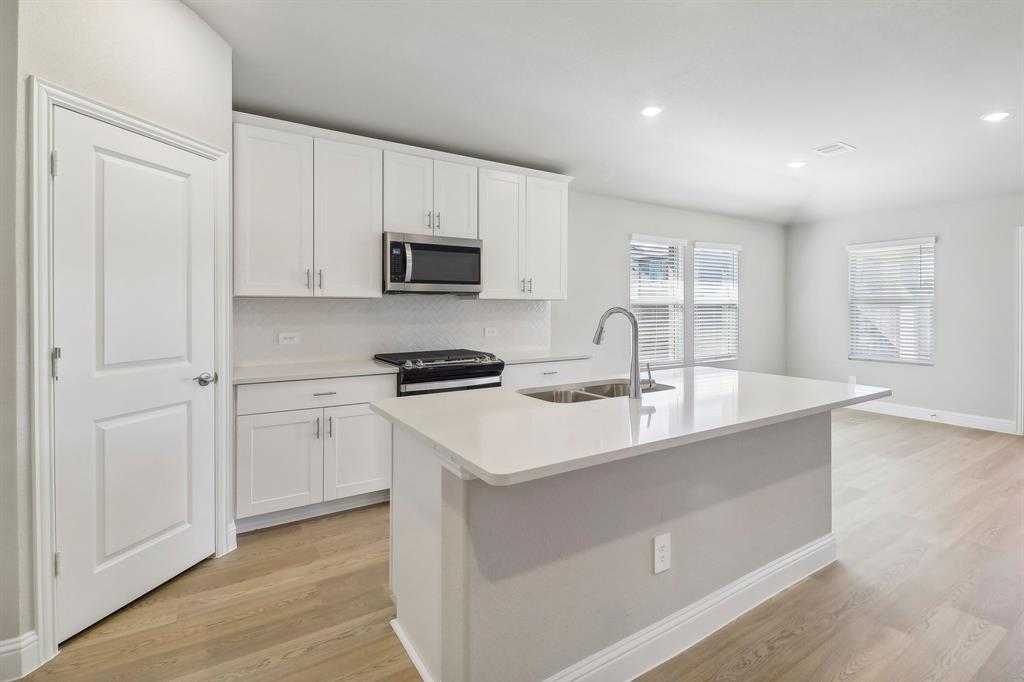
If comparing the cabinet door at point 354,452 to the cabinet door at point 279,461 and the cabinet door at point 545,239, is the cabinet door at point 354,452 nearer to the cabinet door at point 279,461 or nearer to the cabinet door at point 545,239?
the cabinet door at point 279,461

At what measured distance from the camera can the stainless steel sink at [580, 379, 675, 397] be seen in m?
2.45

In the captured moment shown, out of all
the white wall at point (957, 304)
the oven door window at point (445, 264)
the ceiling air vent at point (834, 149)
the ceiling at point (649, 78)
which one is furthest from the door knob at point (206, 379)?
the white wall at point (957, 304)

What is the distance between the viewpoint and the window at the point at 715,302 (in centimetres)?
625

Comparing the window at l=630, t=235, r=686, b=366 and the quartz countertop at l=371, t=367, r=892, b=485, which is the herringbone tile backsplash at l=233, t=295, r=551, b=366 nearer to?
the window at l=630, t=235, r=686, b=366

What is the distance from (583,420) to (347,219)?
2.40 metres

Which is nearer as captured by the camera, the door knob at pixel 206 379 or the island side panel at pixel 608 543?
the island side panel at pixel 608 543

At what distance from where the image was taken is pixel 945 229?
220 inches

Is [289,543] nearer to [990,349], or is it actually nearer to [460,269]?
[460,269]

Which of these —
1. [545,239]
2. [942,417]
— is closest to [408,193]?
[545,239]

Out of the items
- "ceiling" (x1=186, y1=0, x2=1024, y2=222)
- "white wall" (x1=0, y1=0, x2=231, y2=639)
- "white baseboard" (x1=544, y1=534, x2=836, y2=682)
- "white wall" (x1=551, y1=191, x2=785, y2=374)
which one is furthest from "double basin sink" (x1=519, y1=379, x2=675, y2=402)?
"white wall" (x1=551, y1=191, x2=785, y2=374)

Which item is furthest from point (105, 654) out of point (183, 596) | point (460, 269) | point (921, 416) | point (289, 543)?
point (921, 416)

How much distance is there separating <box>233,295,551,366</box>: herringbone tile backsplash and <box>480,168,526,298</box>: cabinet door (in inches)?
11.4

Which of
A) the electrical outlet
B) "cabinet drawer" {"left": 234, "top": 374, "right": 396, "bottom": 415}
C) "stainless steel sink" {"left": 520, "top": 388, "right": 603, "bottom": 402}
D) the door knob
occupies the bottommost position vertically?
the electrical outlet

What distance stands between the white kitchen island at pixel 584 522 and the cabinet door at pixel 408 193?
1859mm
